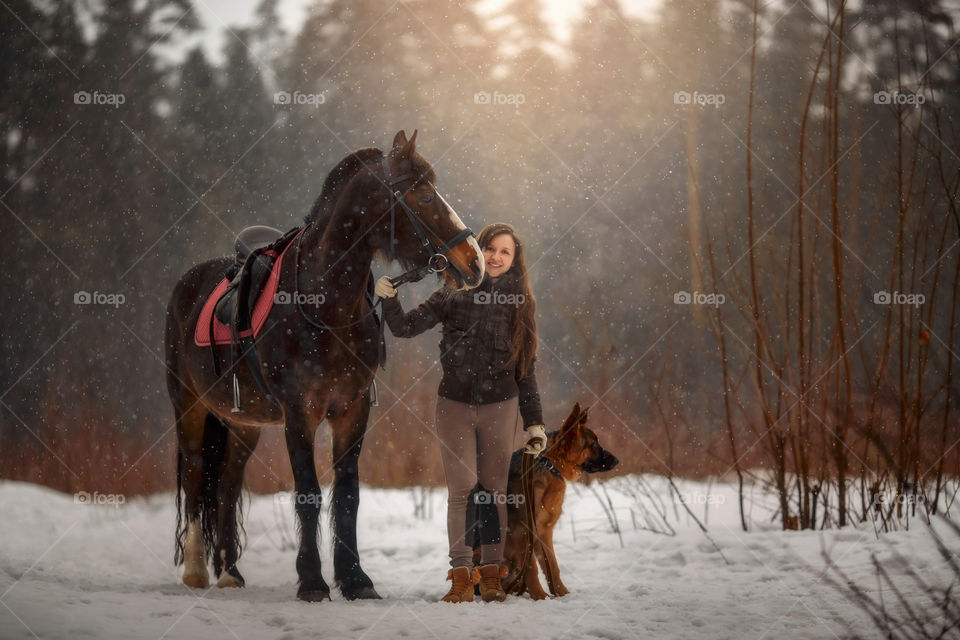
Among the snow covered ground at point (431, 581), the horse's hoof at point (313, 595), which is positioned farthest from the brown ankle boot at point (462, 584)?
the horse's hoof at point (313, 595)

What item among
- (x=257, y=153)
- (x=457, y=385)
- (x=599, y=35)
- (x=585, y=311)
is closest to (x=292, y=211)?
(x=257, y=153)

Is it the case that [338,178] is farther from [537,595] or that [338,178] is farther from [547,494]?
[537,595]

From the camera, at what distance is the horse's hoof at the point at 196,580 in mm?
4898

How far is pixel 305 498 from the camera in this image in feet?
13.1

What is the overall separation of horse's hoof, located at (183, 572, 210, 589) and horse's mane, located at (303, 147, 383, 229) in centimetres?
239

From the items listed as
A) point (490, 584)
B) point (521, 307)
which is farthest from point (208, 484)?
point (521, 307)

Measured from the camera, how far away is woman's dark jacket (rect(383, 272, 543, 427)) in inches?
165

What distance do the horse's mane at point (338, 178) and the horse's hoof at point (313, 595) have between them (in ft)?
5.94

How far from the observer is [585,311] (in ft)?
44.2

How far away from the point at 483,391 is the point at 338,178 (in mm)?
1333

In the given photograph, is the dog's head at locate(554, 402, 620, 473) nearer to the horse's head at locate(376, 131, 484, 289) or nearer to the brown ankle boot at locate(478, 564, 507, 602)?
the brown ankle boot at locate(478, 564, 507, 602)

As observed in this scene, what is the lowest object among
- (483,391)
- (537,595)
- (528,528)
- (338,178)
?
(537,595)

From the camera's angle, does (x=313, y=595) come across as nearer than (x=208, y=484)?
Yes

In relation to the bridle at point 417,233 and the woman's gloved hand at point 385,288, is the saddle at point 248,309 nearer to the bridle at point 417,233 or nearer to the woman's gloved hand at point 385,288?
the woman's gloved hand at point 385,288
